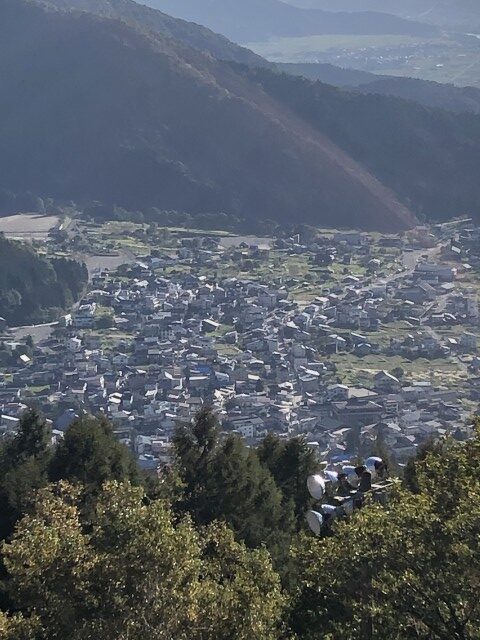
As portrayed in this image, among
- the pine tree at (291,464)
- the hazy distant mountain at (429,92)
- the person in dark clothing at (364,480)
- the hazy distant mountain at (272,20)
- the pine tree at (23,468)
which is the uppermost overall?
the person in dark clothing at (364,480)

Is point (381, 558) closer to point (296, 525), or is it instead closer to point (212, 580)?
point (212, 580)

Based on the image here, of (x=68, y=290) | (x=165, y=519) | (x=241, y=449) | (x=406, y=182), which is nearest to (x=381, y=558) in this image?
(x=165, y=519)

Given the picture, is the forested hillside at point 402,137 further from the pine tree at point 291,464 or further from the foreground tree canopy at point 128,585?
the foreground tree canopy at point 128,585

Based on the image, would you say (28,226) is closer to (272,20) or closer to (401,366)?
(401,366)

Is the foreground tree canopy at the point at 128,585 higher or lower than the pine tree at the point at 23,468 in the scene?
higher

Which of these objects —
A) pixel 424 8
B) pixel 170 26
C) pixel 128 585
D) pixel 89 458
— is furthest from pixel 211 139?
pixel 424 8

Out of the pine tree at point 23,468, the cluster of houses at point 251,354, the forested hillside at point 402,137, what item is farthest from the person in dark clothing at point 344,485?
the forested hillside at point 402,137

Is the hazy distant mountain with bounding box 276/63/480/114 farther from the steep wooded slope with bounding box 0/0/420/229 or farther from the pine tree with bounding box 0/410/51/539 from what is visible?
the pine tree with bounding box 0/410/51/539
